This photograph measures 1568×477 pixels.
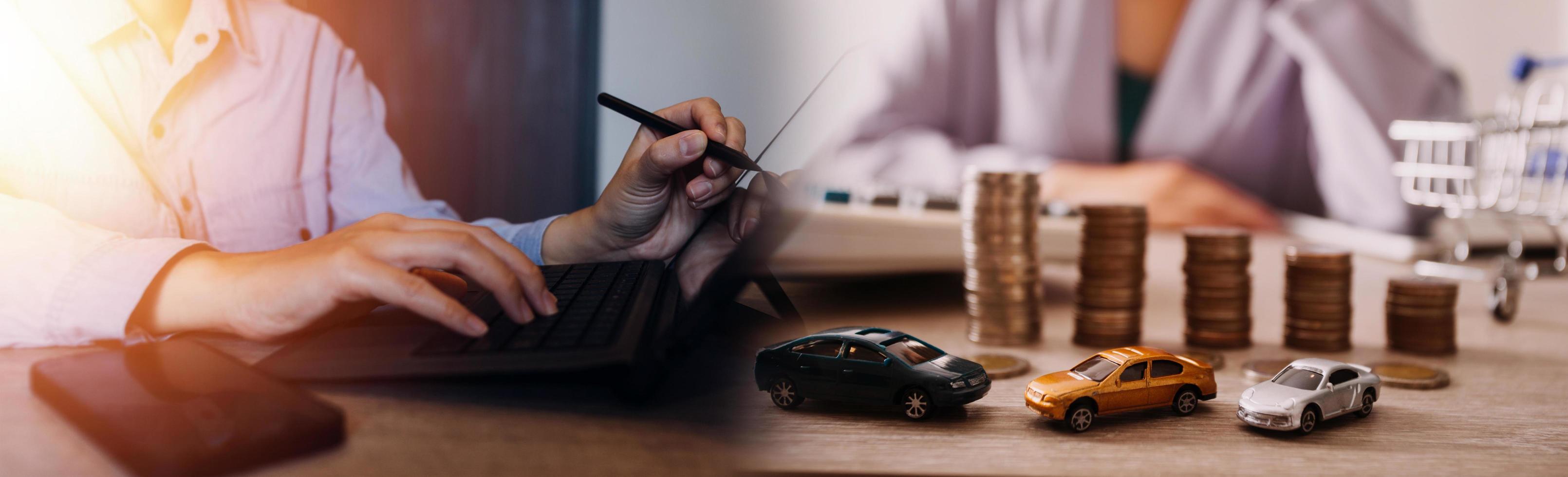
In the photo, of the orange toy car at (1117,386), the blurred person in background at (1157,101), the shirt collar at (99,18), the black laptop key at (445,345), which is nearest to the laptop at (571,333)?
the black laptop key at (445,345)

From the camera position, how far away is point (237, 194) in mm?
708

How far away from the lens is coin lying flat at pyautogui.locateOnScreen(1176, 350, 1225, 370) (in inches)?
17.0

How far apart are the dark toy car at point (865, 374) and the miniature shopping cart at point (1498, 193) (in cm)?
69

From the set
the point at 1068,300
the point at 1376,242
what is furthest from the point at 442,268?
the point at 1376,242

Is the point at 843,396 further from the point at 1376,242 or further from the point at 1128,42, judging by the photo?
the point at 1128,42

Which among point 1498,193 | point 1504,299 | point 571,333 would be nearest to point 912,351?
point 571,333

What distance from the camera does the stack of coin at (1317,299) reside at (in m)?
0.51

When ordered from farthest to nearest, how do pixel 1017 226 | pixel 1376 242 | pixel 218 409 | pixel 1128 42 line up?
pixel 1128 42 → pixel 1376 242 → pixel 1017 226 → pixel 218 409

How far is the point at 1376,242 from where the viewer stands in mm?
1390

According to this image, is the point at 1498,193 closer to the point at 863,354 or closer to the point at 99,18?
the point at 863,354

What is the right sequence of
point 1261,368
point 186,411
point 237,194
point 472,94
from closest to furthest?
point 186,411, point 1261,368, point 237,194, point 472,94

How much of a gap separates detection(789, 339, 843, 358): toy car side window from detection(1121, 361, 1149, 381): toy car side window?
105 millimetres

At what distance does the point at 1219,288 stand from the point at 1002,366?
0.18m

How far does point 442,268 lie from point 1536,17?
2.56 meters
